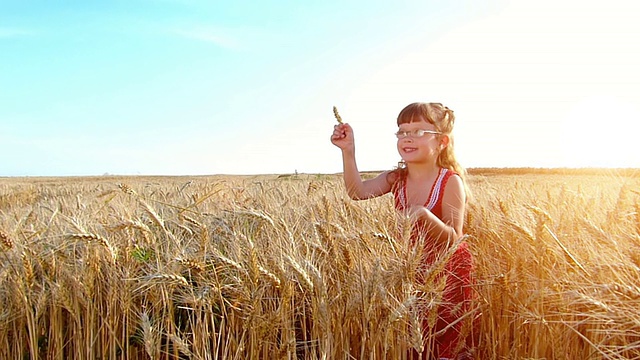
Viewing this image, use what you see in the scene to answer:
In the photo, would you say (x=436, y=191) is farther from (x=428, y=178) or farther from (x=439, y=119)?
(x=439, y=119)

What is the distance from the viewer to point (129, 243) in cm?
235

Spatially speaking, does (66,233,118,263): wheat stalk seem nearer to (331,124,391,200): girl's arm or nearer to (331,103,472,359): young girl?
(331,103,472,359): young girl

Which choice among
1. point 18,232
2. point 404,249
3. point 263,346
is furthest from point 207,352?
point 18,232

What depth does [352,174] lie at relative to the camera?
11.1 ft

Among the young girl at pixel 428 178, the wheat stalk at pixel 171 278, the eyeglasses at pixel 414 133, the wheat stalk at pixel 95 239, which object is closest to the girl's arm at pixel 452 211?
the young girl at pixel 428 178

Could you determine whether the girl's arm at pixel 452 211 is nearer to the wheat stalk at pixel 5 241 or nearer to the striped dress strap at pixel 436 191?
the striped dress strap at pixel 436 191

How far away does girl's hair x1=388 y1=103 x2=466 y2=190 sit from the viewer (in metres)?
3.01

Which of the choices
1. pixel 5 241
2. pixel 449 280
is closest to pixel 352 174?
pixel 449 280

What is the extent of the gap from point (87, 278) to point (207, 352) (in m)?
0.60

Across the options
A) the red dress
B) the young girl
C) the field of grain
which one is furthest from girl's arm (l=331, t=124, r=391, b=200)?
the field of grain

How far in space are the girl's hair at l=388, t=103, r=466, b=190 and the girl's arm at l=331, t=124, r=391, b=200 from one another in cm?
36

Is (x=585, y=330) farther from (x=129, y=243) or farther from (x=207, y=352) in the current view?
(x=129, y=243)

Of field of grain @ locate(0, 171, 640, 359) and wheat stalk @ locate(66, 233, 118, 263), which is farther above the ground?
wheat stalk @ locate(66, 233, 118, 263)

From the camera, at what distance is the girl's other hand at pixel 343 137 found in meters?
3.30
